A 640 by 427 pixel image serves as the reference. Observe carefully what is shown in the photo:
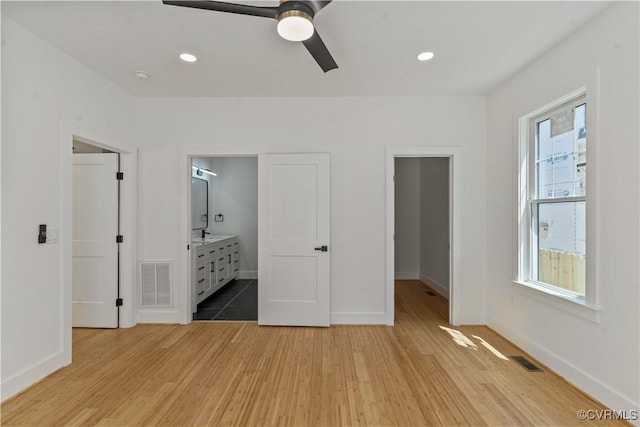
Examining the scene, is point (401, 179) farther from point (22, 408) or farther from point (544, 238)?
point (22, 408)

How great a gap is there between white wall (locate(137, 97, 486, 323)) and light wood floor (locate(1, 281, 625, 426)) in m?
0.49

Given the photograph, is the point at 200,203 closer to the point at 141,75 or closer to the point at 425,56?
the point at 141,75

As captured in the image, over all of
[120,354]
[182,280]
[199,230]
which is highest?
[199,230]

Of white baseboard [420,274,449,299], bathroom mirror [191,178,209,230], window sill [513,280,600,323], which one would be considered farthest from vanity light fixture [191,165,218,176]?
window sill [513,280,600,323]

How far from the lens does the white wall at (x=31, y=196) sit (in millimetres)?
2105

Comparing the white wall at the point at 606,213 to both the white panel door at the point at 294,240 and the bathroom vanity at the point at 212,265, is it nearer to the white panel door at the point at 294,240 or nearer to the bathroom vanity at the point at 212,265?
the white panel door at the point at 294,240

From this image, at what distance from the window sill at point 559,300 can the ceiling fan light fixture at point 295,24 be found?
263cm

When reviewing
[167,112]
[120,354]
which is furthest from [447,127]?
[120,354]

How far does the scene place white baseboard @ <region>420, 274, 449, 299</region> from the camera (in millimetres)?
4725

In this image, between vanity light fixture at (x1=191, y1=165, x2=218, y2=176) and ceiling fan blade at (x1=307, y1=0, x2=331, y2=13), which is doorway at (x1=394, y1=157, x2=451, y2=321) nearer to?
vanity light fixture at (x1=191, y1=165, x2=218, y2=176)

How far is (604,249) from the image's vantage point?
201 cm

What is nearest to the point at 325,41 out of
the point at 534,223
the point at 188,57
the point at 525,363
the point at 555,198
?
the point at 188,57

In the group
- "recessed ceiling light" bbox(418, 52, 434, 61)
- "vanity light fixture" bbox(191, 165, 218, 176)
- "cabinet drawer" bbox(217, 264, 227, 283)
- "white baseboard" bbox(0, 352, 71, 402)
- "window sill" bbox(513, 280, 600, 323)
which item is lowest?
"white baseboard" bbox(0, 352, 71, 402)

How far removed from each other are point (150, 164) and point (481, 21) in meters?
3.60
